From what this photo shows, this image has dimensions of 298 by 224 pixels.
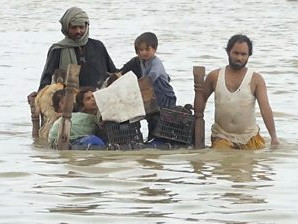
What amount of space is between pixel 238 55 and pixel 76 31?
5.44 feet

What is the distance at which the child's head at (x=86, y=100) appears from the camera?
9844mm

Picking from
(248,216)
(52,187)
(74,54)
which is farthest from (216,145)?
(248,216)

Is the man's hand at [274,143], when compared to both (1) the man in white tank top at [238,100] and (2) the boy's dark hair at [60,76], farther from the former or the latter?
(2) the boy's dark hair at [60,76]

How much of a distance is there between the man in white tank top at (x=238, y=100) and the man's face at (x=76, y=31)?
133cm

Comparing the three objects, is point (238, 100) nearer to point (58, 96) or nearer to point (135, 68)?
point (135, 68)

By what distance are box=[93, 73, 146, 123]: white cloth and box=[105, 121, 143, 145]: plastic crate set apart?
0.06 m

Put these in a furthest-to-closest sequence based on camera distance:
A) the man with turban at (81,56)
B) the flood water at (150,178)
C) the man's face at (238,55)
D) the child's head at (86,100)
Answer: the man with turban at (81,56) → the child's head at (86,100) → the man's face at (238,55) → the flood water at (150,178)

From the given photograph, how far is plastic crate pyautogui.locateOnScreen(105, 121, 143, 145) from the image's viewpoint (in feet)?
31.6

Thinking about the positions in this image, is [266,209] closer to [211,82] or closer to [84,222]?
[84,222]

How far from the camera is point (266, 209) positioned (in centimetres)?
708

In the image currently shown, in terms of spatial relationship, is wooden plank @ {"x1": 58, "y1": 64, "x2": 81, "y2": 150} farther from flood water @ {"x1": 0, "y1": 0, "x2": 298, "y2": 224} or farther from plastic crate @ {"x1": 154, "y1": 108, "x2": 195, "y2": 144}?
plastic crate @ {"x1": 154, "y1": 108, "x2": 195, "y2": 144}

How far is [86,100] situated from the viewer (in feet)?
32.5

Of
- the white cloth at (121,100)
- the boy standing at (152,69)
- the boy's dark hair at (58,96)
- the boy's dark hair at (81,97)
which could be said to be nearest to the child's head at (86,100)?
the boy's dark hair at (81,97)

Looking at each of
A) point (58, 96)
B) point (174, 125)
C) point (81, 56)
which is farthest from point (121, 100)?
point (81, 56)
